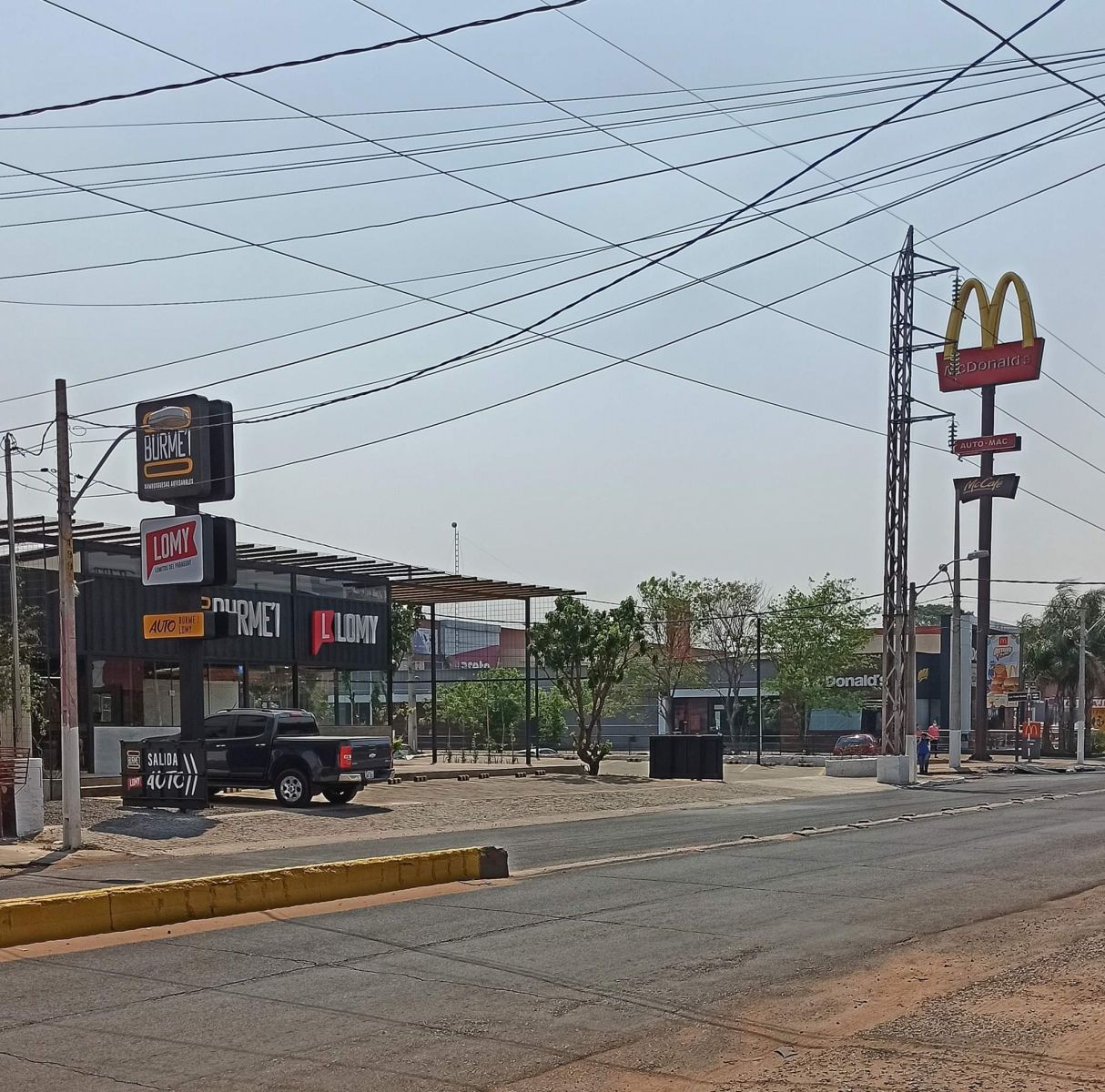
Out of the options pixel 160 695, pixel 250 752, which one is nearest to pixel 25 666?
pixel 250 752

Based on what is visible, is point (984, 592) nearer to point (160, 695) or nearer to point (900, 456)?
point (900, 456)

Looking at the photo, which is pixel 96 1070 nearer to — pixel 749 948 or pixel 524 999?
pixel 524 999

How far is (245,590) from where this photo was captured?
39.2 metres

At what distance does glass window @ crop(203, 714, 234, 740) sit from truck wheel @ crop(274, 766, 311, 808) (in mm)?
1694

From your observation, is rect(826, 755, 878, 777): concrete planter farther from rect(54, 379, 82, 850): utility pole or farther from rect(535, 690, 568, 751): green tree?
rect(54, 379, 82, 850): utility pole

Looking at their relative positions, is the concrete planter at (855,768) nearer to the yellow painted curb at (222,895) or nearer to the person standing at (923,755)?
the person standing at (923,755)

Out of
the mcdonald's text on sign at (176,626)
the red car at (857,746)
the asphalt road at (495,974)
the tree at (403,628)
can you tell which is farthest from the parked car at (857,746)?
the asphalt road at (495,974)

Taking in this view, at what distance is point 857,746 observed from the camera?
63.8m

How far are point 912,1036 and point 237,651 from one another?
106ft

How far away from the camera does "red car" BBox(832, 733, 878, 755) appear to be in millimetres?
62938

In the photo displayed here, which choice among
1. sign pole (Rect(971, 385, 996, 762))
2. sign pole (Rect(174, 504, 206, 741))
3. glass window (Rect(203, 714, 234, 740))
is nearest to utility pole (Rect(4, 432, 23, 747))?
sign pole (Rect(174, 504, 206, 741))

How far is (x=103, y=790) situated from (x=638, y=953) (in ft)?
70.6

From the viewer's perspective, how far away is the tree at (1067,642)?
74938 millimetres

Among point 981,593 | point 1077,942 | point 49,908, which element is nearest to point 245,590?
point 49,908
